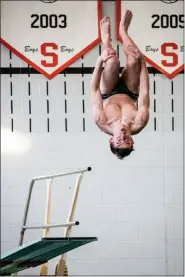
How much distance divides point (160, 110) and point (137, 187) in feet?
2.64

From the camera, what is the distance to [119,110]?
638 centimetres

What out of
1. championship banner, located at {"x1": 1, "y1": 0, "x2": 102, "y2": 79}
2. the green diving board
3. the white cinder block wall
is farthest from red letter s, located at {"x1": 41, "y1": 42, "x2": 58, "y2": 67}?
the green diving board

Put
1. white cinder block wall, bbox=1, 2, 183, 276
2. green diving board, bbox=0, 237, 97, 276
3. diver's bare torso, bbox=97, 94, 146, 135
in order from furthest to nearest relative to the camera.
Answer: white cinder block wall, bbox=1, 2, 183, 276, diver's bare torso, bbox=97, 94, 146, 135, green diving board, bbox=0, 237, 97, 276

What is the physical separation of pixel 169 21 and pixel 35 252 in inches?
111

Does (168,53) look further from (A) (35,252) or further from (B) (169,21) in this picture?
(A) (35,252)

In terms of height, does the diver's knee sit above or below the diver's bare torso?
above

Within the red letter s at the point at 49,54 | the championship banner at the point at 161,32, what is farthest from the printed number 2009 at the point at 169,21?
the red letter s at the point at 49,54

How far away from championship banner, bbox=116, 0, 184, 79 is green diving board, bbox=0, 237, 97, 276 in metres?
2.16

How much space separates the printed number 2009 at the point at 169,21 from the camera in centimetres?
734

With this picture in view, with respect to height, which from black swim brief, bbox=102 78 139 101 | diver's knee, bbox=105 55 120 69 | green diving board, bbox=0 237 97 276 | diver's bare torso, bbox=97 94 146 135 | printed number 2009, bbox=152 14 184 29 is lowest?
green diving board, bbox=0 237 97 276

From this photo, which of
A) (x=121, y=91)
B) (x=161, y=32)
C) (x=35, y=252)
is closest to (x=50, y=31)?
(x=161, y=32)

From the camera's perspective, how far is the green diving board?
568 cm

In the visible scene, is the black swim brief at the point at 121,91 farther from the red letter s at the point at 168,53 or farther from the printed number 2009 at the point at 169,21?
the printed number 2009 at the point at 169,21

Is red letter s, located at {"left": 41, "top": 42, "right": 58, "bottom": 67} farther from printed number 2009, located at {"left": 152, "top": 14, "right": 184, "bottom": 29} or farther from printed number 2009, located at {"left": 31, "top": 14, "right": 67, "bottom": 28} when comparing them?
printed number 2009, located at {"left": 152, "top": 14, "right": 184, "bottom": 29}
